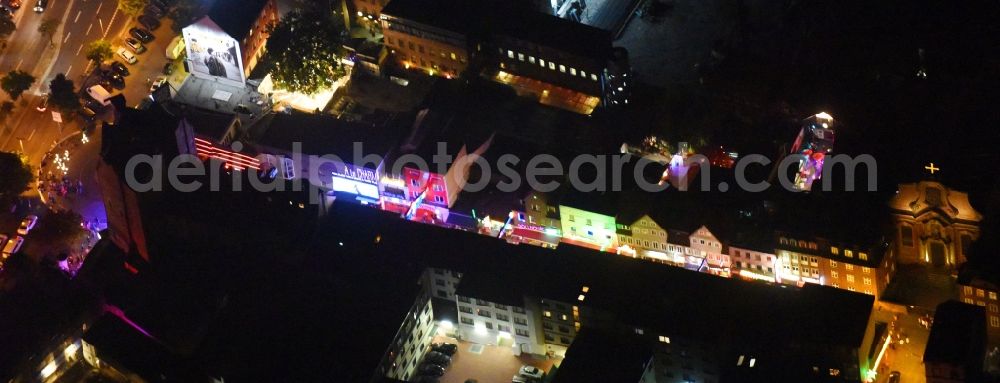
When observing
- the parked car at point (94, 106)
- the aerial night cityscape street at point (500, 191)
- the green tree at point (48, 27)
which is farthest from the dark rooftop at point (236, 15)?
the green tree at point (48, 27)

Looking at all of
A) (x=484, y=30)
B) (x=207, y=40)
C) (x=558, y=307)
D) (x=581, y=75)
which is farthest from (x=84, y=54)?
(x=558, y=307)

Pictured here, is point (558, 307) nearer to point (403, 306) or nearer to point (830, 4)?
point (403, 306)

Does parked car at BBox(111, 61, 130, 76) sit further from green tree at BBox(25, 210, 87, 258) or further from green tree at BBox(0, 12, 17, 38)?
green tree at BBox(25, 210, 87, 258)

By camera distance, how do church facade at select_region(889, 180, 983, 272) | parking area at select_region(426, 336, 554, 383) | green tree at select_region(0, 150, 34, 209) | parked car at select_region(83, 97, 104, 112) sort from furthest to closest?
parked car at select_region(83, 97, 104, 112), green tree at select_region(0, 150, 34, 209), church facade at select_region(889, 180, 983, 272), parking area at select_region(426, 336, 554, 383)

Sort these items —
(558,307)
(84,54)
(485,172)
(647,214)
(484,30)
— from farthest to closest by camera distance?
(84,54) < (484,30) < (485,172) < (647,214) < (558,307)

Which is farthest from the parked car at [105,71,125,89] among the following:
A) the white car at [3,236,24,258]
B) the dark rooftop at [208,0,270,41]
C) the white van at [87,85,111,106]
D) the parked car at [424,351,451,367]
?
the parked car at [424,351,451,367]

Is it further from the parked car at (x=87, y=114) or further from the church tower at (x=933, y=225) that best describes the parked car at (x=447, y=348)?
the parked car at (x=87, y=114)
